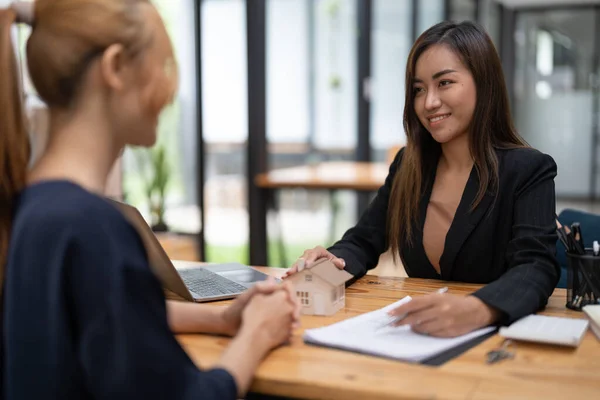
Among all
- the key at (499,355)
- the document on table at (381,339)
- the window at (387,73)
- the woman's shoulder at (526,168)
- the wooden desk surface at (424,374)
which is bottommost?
the wooden desk surface at (424,374)

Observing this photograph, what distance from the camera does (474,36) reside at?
6.36ft

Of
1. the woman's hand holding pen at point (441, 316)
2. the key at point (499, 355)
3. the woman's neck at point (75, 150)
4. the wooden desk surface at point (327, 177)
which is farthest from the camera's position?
the wooden desk surface at point (327, 177)

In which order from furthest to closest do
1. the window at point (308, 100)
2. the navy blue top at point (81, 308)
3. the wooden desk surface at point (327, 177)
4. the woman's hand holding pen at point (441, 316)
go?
the window at point (308, 100)
the wooden desk surface at point (327, 177)
the woman's hand holding pen at point (441, 316)
the navy blue top at point (81, 308)

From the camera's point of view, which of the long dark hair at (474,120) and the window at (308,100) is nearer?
the long dark hair at (474,120)

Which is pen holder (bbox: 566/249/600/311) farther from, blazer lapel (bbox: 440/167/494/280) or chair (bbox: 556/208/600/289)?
chair (bbox: 556/208/600/289)

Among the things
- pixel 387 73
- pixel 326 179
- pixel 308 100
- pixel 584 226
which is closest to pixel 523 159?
pixel 584 226

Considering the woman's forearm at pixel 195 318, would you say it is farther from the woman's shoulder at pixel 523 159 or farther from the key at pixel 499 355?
the woman's shoulder at pixel 523 159

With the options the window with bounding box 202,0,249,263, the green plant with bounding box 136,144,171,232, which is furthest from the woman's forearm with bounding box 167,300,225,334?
the window with bounding box 202,0,249,263

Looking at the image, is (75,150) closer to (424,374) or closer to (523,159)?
(424,374)

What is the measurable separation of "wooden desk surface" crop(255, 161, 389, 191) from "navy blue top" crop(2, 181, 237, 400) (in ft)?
11.7

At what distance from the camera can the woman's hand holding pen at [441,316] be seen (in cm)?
135

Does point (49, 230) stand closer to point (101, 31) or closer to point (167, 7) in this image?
point (101, 31)

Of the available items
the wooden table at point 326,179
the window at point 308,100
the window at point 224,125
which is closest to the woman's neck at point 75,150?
the wooden table at point 326,179

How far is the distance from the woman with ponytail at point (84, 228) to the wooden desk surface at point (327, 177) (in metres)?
3.47
